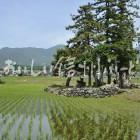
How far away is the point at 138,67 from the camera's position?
6250 centimetres

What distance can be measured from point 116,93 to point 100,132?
90.1ft

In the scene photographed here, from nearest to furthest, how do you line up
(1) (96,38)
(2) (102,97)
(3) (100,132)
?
(3) (100,132) < (2) (102,97) < (1) (96,38)

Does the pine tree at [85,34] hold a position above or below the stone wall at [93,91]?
above

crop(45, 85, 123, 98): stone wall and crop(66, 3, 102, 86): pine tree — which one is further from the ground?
crop(66, 3, 102, 86): pine tree

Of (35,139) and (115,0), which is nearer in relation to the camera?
(35,139)

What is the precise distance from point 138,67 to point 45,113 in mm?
35394

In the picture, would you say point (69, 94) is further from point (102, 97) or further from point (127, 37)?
point (127, 37)

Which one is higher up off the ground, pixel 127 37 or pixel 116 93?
pixel 127 37

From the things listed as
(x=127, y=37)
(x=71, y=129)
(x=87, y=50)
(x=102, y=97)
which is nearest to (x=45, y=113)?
(x=71, y=129)

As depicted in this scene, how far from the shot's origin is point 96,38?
51.8 m

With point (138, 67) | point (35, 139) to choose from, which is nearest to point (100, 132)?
point (35, 139)

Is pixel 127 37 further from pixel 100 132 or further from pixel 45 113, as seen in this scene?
pixel 100 132

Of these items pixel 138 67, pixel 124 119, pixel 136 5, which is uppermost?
pixel 136 5

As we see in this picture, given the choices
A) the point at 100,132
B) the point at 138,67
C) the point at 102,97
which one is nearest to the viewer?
the point at 100,132
